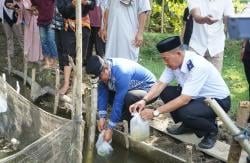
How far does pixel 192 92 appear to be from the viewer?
4723 millimetres

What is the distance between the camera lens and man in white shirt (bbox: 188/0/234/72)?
5.37 m

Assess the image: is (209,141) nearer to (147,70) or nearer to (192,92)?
(192,92)

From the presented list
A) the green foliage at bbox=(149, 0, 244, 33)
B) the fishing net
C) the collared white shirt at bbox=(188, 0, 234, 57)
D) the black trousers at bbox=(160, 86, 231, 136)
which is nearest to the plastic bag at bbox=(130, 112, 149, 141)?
the black trousers at bbox=(160, 86, 231, 136)

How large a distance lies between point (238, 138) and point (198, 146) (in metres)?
1.78

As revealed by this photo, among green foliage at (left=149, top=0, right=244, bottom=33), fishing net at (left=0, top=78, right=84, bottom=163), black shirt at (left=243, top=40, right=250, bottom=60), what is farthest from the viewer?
green foliage at (left=149, top=0, right=244, bottom=33)

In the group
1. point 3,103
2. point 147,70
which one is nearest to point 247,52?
point 147,70

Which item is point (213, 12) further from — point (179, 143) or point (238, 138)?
point (238, 138)

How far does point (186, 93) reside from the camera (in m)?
4.73

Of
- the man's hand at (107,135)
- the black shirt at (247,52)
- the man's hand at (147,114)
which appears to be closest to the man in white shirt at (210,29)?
the black shirt at (247,52)

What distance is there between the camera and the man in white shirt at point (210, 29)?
5.37 meters

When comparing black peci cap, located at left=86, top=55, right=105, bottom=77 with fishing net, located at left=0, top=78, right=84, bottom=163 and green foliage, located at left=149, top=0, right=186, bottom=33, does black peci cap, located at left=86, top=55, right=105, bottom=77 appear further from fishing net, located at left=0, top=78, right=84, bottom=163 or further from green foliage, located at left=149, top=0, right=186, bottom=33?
green foliage, located at left=149, top=0, right=186, bottom=33

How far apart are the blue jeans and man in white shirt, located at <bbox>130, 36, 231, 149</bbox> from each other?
268cm

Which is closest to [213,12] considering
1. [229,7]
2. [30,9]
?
[229,7]

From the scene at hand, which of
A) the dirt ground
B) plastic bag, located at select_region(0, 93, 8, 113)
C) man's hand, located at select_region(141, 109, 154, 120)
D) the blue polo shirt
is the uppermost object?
the blue polo shirt
